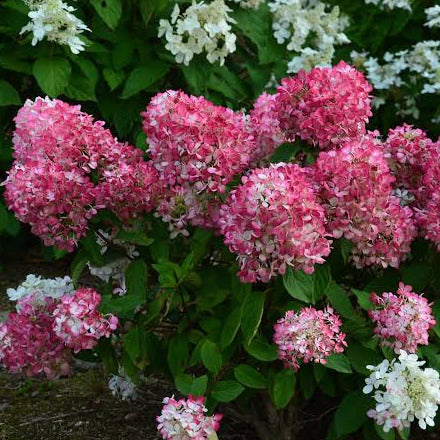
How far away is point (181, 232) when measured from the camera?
207cm

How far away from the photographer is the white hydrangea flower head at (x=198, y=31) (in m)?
3.27

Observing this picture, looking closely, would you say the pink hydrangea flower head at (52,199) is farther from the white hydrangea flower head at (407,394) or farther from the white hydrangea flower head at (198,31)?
the white hydrangea flower head at (198,31)

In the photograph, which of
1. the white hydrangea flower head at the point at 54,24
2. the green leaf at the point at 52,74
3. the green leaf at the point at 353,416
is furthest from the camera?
the green leaf at the point at 52,74

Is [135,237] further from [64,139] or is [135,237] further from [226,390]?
[226,390]

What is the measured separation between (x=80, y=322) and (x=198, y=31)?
1.62m

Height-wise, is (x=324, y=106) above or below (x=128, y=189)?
above

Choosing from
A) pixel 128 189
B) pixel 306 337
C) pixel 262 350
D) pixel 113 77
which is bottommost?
pixel 113 77

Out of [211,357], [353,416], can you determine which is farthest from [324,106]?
[353,416]

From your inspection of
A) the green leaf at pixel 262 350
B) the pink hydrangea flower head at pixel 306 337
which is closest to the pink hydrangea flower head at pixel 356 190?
the pink hydrangea flower head at pixel 306 337

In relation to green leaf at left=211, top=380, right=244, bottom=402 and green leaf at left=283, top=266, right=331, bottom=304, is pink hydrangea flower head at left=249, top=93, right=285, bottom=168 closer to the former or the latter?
green leaf at left=283, top=266, right=331, bottom=304

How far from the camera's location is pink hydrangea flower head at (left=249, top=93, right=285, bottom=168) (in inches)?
89.1

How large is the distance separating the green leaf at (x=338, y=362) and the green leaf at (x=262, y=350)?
0.40 ft

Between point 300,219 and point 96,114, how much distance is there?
7.13 feet

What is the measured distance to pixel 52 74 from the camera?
328 centimetres
